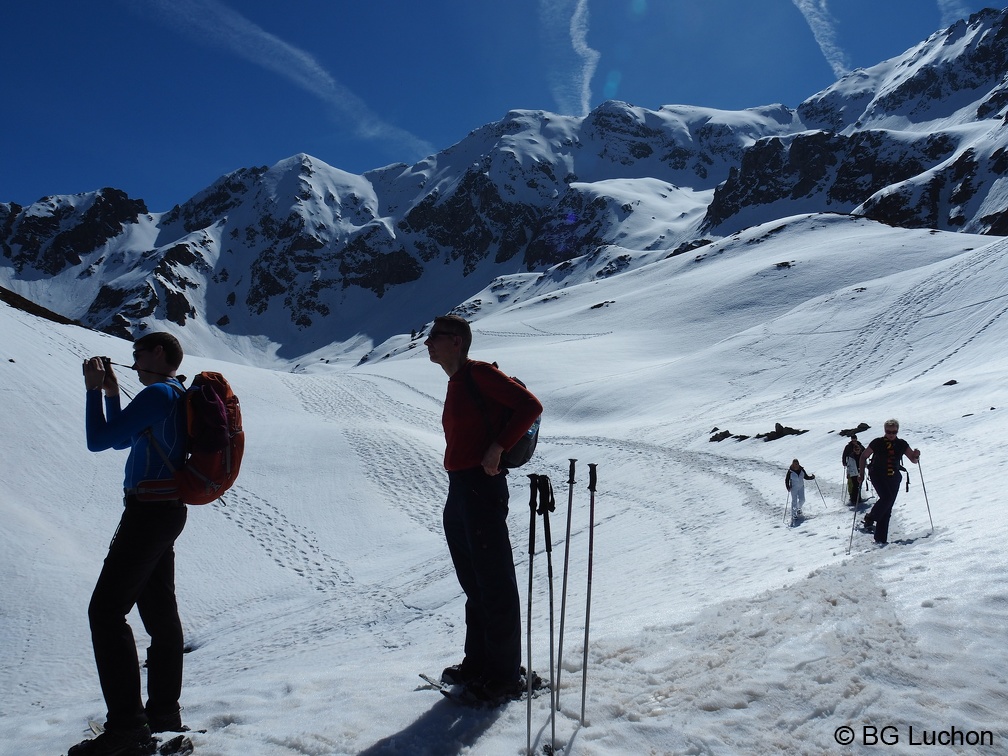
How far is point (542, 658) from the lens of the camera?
5223 millimetres

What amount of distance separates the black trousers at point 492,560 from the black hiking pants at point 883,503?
602 centimetres

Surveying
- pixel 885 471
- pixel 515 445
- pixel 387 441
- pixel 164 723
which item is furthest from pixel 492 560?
pixel 387 441

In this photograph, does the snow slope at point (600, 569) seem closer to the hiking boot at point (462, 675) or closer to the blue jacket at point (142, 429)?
the hiking boot at point (462, 675)

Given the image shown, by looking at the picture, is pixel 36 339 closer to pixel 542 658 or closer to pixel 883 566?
pixel 542 658

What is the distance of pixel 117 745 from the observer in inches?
137

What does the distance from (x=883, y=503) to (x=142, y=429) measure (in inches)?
332

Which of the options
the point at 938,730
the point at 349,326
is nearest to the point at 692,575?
the point at 938,730

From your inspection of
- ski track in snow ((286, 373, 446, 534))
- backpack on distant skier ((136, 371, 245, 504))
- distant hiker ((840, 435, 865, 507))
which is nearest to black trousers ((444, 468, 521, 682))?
backpack on distant skier ((136, 371, 245, 504))

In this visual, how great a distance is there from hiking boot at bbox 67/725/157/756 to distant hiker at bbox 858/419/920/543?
8.03 m

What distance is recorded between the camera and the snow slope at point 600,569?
12.1 ft

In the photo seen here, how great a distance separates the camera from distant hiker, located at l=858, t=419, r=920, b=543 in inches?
322

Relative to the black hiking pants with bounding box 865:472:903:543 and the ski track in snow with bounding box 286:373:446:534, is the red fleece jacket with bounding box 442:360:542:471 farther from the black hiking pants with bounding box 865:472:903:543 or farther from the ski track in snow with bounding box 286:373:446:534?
the ski track in snow with bounding box 286:373:446:534

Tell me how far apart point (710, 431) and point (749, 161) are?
527 feet

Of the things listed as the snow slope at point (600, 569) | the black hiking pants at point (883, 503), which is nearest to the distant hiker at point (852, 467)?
the snow slope at point (600, 569)
